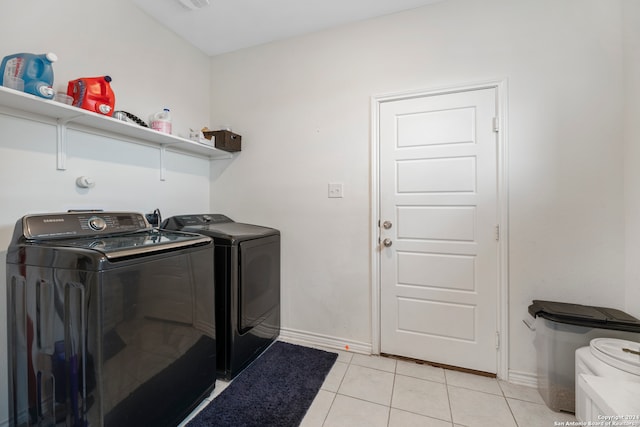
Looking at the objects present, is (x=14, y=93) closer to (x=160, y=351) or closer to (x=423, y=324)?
(x=160, y=351)

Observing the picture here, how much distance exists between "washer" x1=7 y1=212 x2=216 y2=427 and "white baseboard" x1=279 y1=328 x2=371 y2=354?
1015mm

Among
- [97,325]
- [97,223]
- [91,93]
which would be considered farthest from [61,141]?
[97,325]

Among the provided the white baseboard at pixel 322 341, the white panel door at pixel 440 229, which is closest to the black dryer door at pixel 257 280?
the white baseboard at pixel 322 341

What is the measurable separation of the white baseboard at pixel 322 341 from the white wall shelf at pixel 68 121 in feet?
5.79

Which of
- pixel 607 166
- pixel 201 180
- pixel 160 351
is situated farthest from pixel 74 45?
pixel 607 166

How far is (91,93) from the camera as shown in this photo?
1.51 metres

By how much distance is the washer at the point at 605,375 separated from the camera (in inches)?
39.9

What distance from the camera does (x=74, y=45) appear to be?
64.6 inches

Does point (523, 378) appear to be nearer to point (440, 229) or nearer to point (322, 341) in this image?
point (440, 229)

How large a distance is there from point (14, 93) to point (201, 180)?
1472mm

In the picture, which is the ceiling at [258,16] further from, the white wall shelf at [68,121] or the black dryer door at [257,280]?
the black dryer door at [257,280]

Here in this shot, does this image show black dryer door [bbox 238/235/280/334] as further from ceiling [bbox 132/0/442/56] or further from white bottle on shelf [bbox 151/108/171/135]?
ceiling [bbox 132/0/442/56]

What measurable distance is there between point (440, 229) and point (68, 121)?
250 cm

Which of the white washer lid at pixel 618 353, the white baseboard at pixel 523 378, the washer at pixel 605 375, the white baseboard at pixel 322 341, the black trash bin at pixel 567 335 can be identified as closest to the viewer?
the washer at pixel 605 375
